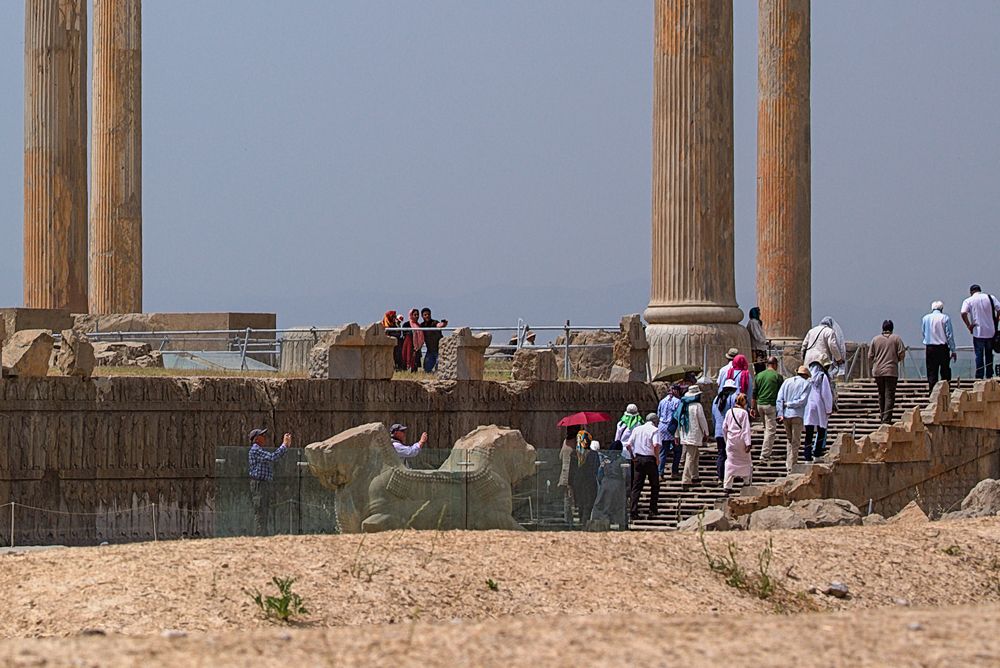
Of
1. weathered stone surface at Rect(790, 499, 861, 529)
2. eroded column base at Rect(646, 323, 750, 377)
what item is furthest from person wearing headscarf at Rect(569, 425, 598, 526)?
eroded column base at Rect(646, 323, 750, 377)

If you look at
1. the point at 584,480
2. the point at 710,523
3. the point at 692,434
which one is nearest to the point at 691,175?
the point at 692,434

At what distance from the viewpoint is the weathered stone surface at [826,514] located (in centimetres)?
1902

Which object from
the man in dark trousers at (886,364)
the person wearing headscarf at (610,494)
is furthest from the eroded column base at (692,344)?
the person wearing headscarf at (610,494)

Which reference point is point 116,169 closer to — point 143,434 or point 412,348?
point 412,348

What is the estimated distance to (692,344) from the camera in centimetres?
2839

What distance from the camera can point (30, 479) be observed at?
2100 centimetres

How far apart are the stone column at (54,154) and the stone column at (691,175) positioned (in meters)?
10.7

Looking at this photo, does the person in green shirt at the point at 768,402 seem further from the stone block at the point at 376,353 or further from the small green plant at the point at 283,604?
the small green plant at the point at 283,604

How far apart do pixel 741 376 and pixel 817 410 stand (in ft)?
4.19

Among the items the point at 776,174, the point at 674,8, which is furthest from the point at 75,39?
the point at 776,174

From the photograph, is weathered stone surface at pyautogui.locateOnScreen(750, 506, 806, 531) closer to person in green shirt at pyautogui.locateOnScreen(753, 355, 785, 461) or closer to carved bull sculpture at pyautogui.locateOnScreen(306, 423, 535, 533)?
carved bull sculpture at pyautogui.locateOnScreen(306, 423, 535, 533)

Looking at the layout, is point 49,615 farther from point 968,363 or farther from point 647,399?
point 968,363

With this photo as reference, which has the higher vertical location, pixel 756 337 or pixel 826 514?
pixel 756 337

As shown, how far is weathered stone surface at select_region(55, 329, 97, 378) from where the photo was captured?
21.5 meters
